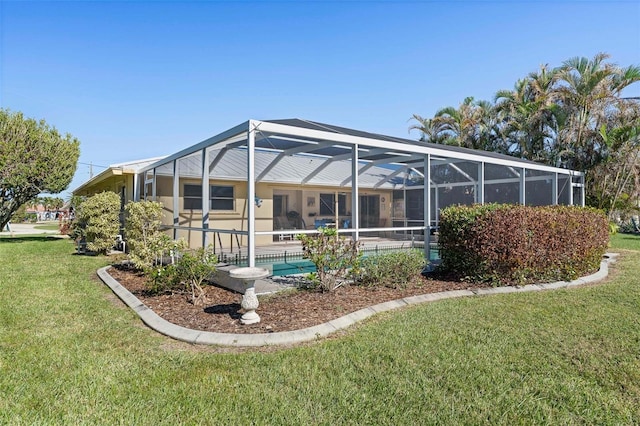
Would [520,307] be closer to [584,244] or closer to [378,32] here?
[584,244]

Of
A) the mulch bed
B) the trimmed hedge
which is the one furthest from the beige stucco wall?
the trimmed hedge

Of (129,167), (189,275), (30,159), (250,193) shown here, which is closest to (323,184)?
(129,167)

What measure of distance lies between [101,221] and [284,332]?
10300 millimetres

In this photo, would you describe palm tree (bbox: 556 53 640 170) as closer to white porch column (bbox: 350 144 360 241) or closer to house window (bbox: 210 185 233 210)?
white porch column (bbox: 350 144 360 241)

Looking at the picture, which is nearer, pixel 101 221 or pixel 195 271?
pixel 195 271

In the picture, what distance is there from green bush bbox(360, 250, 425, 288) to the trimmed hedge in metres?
1.07

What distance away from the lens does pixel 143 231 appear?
28.8 ft

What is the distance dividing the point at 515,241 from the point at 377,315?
149 inches

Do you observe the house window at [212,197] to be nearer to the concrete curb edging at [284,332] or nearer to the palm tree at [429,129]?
the concrete curb edging at [284,332]

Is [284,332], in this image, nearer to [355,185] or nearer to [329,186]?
[355,185]

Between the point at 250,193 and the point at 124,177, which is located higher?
the point at 124,177

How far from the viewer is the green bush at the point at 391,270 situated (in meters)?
6.98

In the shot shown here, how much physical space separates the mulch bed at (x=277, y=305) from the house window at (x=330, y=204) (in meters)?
9.89

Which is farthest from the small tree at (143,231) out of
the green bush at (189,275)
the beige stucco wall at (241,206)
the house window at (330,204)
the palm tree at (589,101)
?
the palm tree at (589,101)
